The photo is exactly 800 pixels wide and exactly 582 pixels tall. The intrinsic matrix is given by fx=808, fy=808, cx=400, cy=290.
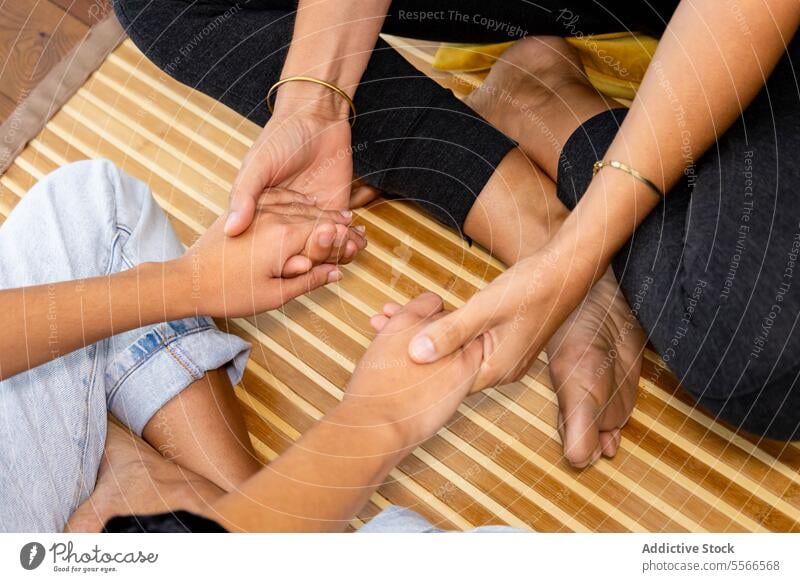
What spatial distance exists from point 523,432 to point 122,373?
0.91 feet

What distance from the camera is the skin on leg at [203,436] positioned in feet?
1.77

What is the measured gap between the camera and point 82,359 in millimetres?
522

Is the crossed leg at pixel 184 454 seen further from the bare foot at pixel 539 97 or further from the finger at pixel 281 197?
the bare foot at pixel 539 97

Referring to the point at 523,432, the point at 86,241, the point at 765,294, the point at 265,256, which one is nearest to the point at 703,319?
the point at 765,294

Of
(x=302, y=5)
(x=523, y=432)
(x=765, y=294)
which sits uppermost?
(x=302, y=5)

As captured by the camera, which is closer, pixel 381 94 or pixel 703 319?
pixel 703 319

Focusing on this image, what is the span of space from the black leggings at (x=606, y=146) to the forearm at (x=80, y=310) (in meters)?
0.19

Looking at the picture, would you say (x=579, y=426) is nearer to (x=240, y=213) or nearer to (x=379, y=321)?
(x=379, y=321)

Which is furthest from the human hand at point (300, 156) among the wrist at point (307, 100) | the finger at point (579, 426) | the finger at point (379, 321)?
the finger at point (579, 426)

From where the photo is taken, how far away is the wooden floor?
73 centimetres

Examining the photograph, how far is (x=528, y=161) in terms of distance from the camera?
635 millimetres
